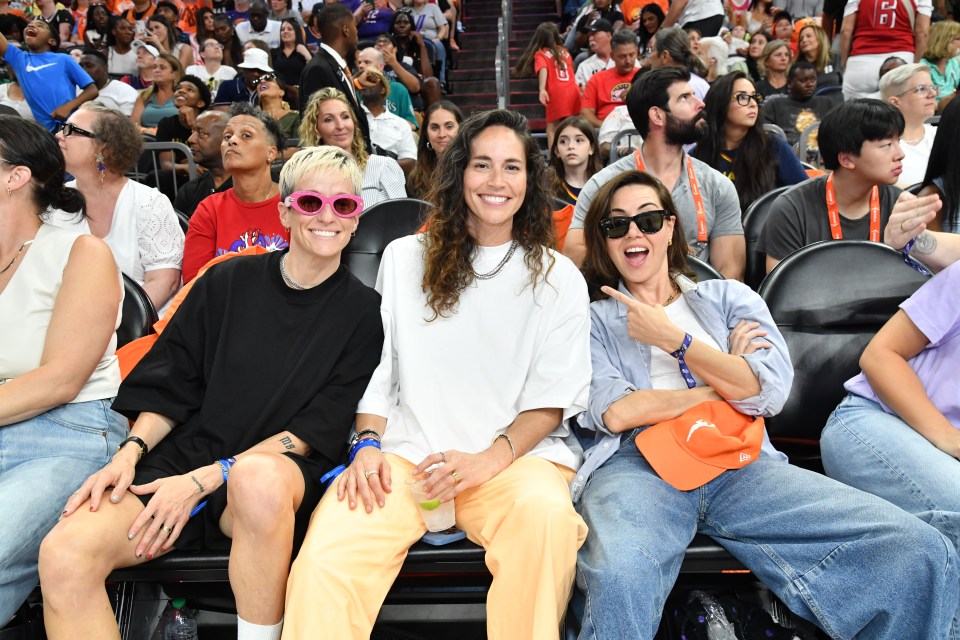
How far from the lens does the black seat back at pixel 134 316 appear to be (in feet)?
A: 8.69

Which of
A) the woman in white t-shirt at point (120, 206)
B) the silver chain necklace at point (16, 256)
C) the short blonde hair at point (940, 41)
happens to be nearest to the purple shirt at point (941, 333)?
the silver chain necklace at point (16, 256)

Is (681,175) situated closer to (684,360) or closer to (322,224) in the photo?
(684,360)

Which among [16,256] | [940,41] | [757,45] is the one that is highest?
[940,41]

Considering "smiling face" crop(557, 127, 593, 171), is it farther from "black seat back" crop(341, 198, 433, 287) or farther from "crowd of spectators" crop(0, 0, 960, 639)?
"black seat back" crop(341, 198, 433, 287)

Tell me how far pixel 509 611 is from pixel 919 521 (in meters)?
0.98

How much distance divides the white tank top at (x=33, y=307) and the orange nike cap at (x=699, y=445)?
5.12 ft

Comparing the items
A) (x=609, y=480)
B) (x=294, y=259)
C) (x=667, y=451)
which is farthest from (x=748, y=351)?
(x=294, y=259)

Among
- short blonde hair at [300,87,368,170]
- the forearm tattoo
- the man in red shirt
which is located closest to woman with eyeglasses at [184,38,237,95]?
the man in red shirt

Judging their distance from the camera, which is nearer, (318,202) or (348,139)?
(318,202)

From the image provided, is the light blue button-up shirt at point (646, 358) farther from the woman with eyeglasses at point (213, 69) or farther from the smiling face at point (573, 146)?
the woman with eyeglasses at point (213, 69)

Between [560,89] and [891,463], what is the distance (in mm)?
5995

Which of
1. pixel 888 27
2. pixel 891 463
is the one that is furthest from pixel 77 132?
pixel 888 27

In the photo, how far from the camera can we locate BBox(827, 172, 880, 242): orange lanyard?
3133 mm

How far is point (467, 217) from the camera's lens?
2434mm
